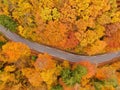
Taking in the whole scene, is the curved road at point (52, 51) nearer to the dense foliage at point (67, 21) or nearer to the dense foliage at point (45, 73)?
the dense foliage at point (45, 73)

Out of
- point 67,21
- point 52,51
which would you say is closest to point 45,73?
point 52,51

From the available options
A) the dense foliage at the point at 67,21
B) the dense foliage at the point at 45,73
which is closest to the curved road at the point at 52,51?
the dense foliage at the point at 45,73

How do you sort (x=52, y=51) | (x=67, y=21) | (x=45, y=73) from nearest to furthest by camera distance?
(x=67, y=21), (x=45, y=73), (x=52, y=51)

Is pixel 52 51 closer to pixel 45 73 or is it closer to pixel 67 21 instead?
pixel 45 73

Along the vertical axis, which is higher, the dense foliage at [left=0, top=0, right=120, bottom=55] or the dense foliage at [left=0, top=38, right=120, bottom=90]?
the dense foliage at [left=0, top=0, right=120, bottom=55]

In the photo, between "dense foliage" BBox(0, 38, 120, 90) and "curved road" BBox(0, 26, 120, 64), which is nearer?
"dense foliage" BBox(0, 38, 120, 90)

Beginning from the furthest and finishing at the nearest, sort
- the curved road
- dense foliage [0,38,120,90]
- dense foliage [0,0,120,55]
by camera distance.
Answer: the curved road < dense foliage [0,38,120,90] < dense foliage [0,0,120,55]

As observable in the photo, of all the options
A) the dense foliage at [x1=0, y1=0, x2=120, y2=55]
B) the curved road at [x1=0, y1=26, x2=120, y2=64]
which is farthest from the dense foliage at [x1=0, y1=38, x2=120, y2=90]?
the dense foliage at [x1=0, y1=0, x2=120, y2=55]

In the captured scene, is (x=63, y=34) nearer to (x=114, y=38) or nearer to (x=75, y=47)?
(x=75, y=47)

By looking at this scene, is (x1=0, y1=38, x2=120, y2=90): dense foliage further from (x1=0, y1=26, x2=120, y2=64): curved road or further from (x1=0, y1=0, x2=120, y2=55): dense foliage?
(x1=0, y1=0, x2=120, y2=55): dense foliage
